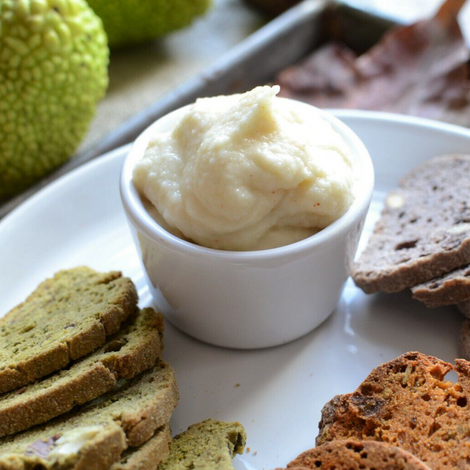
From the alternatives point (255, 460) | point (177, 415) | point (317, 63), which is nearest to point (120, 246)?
point (177, 415)

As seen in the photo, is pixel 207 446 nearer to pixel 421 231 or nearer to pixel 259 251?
pixel 259 251

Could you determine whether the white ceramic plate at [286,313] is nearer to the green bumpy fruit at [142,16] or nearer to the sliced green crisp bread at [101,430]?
the sliced green crisp bread at [101,430]

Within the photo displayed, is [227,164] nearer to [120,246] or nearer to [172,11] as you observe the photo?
[120,246]

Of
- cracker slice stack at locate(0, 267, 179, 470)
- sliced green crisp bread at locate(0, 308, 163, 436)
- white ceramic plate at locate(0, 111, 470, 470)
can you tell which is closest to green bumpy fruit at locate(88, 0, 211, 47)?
white ceramic plate at locate(0, 111, 470, 470)

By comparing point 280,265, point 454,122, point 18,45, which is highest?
point 18,45

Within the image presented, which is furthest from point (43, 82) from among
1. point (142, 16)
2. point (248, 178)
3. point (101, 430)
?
point (101, 430)

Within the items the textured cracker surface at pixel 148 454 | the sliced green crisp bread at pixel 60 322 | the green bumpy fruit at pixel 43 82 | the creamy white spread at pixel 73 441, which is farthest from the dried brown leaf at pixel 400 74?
the creamy white spread at pixel 73 441

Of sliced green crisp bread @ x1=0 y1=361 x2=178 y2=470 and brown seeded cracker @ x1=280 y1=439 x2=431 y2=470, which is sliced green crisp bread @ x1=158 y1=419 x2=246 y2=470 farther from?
brown seeded cracker @ x1=280 y1=439 x2=431 y2=470
